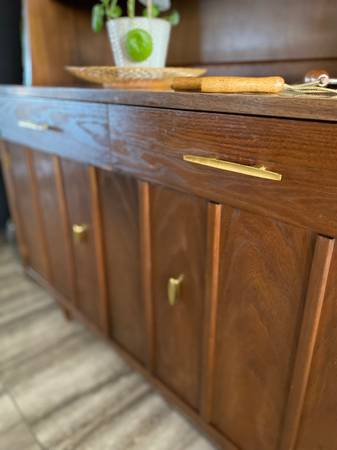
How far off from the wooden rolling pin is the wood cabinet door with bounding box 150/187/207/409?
7.8 inches

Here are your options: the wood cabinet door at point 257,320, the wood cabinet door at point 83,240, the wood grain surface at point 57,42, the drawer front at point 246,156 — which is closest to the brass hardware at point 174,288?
the wood cabinet door at point 257,320

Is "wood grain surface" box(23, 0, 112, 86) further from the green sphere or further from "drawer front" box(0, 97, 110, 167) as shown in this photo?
the green sphere

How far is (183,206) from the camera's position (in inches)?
27.5

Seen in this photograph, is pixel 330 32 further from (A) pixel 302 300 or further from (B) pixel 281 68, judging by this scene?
(A) pixel 302 300

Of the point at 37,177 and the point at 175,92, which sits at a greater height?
the point at 175,92

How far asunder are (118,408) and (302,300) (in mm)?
707

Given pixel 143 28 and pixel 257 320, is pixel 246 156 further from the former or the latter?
pixel 143 28

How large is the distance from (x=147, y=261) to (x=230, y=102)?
436mm

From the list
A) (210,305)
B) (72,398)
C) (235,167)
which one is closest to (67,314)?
(72,398)

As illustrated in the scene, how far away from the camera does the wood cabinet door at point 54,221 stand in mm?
1101

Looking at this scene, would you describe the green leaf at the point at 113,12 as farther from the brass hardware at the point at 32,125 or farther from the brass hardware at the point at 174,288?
the brass hardware at the point at 174,288

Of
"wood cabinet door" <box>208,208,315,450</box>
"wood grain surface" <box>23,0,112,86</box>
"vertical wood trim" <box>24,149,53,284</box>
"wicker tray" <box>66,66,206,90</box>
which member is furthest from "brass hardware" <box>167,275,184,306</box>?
"wood grain surface" <box>23,0,112,86</box>

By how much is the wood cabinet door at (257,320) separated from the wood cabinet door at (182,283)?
0.19ft

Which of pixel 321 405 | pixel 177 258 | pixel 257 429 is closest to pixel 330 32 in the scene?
pixel 177 258
